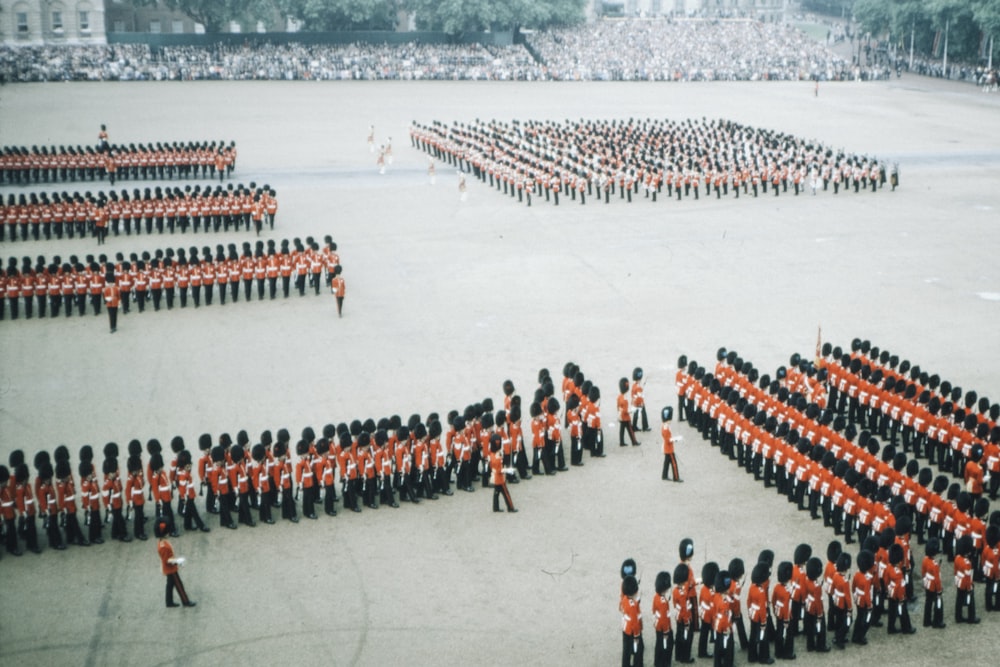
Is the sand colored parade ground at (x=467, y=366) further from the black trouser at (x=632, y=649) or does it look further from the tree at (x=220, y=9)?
the tree at (x=220, y=9)

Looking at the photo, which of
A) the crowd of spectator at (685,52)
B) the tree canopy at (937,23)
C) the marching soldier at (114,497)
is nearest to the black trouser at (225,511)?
the marching soldier at (114,497)

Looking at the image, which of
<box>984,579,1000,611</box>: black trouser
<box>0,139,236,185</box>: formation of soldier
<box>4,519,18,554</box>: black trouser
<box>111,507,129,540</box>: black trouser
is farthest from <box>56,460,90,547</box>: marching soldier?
<box>0,139,236,185</box>: formation of soldier

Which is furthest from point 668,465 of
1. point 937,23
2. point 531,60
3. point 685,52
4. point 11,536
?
point 685,52

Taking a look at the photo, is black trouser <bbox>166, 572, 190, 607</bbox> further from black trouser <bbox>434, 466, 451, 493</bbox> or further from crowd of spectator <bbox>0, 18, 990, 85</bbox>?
crowd of spectator <bbox>0, 18, 990, 85</bbox>

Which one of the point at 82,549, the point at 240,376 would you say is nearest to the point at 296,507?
the point at 82,549

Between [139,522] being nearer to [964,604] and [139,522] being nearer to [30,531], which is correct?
[30,531]
